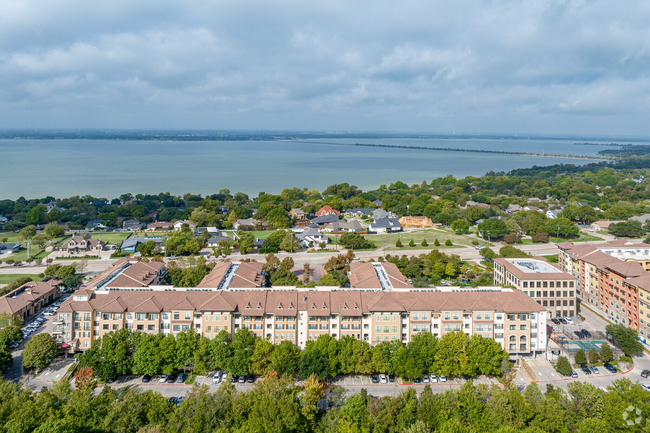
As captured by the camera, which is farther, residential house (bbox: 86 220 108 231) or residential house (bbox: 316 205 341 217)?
residential house (bbox: 316 205 341 217)

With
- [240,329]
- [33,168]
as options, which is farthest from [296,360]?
[33,168]

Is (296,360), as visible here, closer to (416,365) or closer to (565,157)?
(416,365)

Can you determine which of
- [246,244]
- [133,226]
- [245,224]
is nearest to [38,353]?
[246,244]

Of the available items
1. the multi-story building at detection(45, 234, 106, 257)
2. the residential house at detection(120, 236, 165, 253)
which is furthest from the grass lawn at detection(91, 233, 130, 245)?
the multi-story building at detection(45, 234, 106, 257)

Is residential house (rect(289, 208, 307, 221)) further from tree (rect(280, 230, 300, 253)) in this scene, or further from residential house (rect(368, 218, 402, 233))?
tree (rect(280, 230, 300, 253))

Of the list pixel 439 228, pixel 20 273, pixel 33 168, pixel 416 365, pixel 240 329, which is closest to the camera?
pixel 416 365
